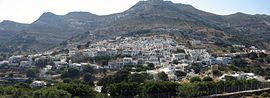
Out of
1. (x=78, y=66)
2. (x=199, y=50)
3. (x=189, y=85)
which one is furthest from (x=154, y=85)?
(x=199, y=50)

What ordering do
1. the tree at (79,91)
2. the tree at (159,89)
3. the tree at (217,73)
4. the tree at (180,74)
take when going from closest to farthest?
the tree at (79,91) < the tree at (159,89) < the tree at (217,73) < the tree at (180,74)

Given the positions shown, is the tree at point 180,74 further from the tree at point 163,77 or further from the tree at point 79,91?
the tree at point 79,91

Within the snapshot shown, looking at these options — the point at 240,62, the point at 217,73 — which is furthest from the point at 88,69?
the point at 240,62

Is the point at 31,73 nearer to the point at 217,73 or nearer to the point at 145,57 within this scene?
the point at 145,57

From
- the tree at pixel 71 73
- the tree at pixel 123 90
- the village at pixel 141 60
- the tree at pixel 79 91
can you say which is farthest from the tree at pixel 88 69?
the tree at pixel 79 91

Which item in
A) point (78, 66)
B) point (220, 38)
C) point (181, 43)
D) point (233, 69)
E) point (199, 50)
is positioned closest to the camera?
point (233, 69)

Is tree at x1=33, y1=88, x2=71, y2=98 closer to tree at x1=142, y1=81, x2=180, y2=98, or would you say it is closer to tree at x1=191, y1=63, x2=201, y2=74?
tree at x1=142, y1=81, x2=180, y2=98

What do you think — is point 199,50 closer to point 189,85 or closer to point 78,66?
point 78,66

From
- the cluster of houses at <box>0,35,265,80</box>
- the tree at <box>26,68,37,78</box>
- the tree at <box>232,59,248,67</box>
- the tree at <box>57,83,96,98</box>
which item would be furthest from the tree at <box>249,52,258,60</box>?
the tree at <box>57,83,96,98</box>

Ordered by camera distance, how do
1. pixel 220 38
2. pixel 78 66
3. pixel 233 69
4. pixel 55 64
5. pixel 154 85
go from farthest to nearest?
1. pixel 220 38
2. pixel 55 64
3. pixel 78 66
4. pixel 233 69
5. pixel 154 85
